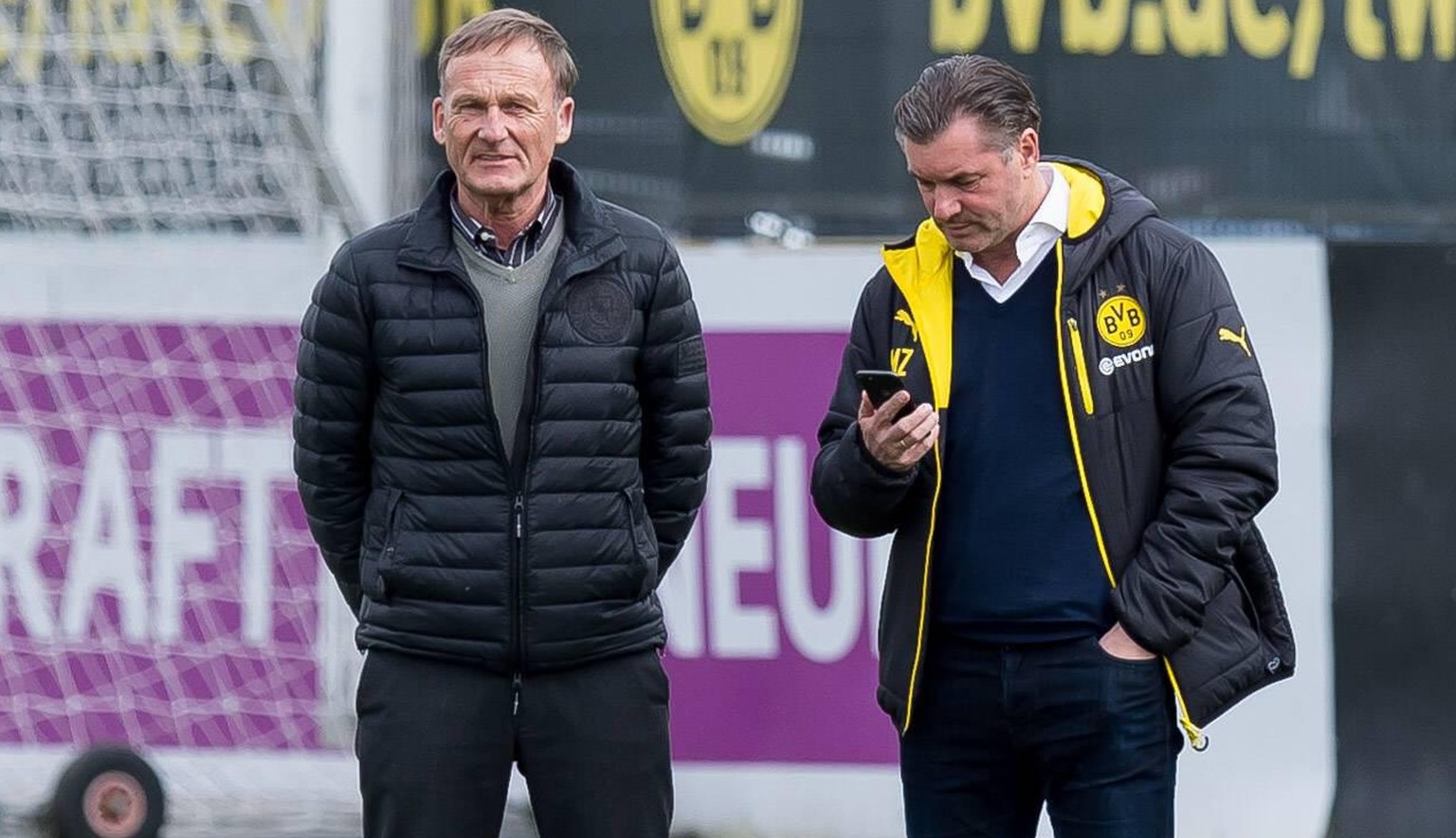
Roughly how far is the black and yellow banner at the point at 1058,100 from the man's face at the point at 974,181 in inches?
89.4

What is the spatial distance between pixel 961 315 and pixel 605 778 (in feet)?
3.08

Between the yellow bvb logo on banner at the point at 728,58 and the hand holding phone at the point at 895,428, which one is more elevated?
the yellow bvb logo on banner at the point at 728,58

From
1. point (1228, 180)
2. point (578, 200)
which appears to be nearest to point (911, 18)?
point (1228, 180)

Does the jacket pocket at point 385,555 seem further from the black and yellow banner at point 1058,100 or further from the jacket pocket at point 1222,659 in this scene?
the black and yellow banner at point 1058,100

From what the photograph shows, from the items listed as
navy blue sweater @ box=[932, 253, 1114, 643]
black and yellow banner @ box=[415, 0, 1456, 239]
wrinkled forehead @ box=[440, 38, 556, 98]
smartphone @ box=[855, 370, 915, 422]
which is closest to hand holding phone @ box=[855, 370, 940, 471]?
smartphone @ box=[855, 370, 915, 422]

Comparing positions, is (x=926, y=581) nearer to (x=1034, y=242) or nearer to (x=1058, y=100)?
(x=1034, y=242)

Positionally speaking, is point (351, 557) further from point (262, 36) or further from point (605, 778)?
point (262, 36)

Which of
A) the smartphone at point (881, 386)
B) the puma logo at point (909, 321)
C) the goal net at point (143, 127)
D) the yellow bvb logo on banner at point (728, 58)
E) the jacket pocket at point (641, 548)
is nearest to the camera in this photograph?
the smartphone at point (881, 386)

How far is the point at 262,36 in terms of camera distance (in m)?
5.59

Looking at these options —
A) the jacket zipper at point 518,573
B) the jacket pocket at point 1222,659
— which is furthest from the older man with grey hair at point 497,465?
the jacket pocket at point 1222,659

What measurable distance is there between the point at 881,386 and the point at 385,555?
0.85 m

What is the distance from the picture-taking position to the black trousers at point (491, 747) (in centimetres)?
348

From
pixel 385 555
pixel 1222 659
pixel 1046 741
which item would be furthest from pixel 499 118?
pixel 1222 659

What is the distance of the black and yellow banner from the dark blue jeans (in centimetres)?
242
